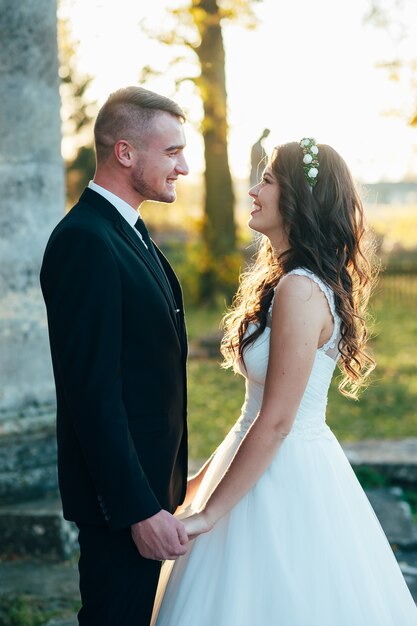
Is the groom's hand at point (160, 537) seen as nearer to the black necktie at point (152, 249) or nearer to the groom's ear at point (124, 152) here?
the black necktie at point (152, 249)

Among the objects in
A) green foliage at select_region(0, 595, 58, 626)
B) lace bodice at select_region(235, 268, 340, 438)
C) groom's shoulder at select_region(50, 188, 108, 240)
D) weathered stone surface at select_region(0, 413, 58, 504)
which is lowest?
green foliage at select_region(0, 595, 58, 626)

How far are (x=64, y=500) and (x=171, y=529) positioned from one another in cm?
45

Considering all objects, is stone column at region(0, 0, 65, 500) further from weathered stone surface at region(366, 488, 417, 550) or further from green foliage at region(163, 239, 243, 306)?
green foliage at region(163, 239, 243, 306)

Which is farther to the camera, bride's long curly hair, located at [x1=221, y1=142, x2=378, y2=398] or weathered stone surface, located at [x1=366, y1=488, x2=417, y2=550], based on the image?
weathered stone surface, located at [x1=366, y1=488, x2=417, y2=550]

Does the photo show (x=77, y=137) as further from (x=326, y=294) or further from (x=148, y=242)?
(x=326, y=294)

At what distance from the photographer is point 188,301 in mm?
19625

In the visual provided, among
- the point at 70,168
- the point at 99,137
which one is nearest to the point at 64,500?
the point at 99,137

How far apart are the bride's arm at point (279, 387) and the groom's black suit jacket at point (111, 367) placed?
21cm

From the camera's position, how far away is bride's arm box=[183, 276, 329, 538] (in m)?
2.83

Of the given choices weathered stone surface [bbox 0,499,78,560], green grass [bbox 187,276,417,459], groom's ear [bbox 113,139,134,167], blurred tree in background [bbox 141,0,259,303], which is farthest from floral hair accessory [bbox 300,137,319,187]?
blurred tree in background [bbox 141,0,259,303]

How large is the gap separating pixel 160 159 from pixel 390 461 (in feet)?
13.7

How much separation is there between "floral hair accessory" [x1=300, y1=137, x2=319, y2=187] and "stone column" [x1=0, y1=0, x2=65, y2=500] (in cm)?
250

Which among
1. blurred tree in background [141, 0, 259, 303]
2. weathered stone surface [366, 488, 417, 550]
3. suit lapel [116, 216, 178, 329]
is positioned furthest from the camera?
blurred tree in background [141, 0, 259, 303]

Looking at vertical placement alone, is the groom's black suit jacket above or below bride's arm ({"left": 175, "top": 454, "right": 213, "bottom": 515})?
above
